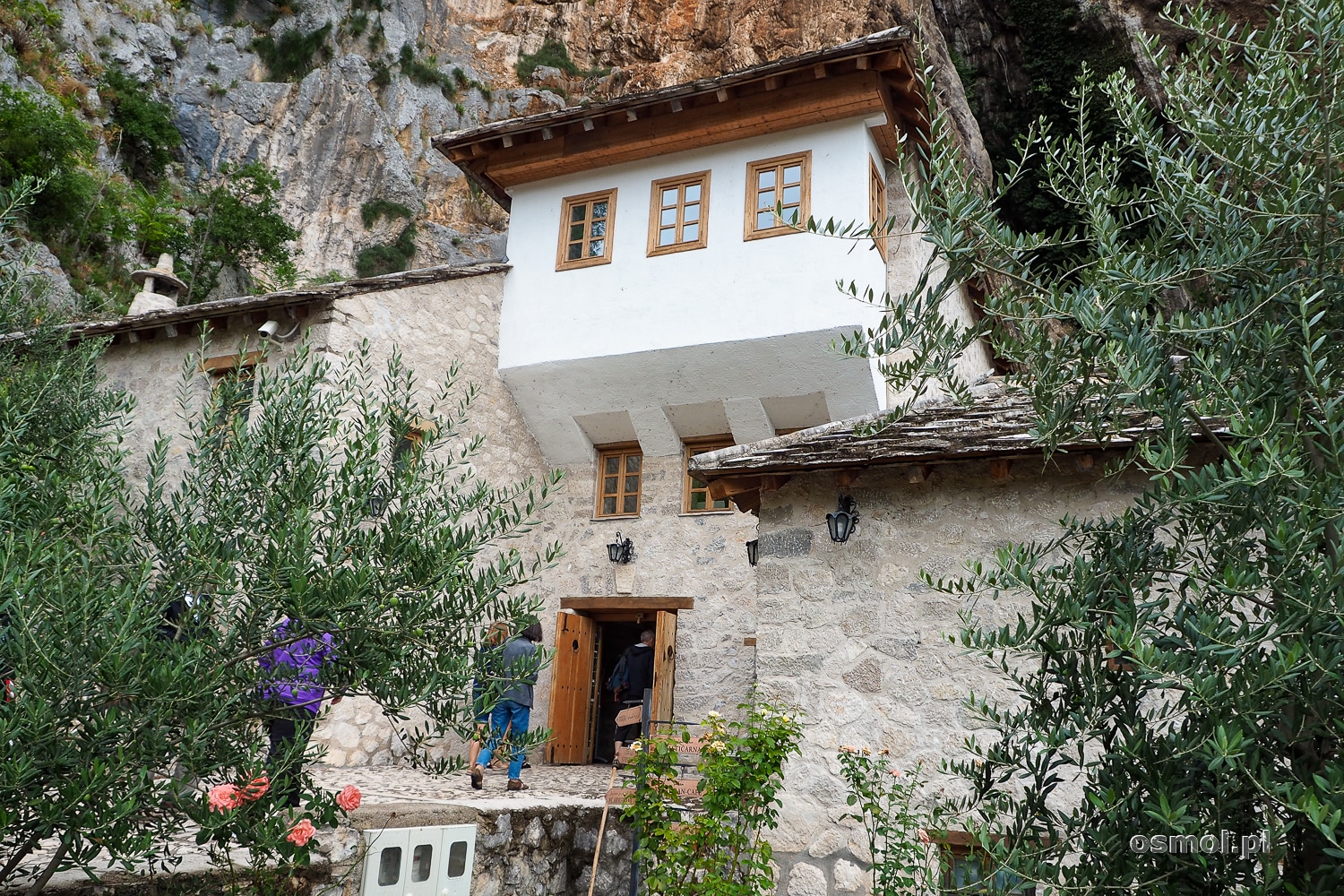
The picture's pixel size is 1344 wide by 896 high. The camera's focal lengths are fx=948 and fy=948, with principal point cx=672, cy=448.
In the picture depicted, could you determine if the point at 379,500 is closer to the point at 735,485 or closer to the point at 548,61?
the point at 735,485

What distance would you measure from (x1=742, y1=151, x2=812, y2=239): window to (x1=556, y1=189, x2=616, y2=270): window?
1688 mm

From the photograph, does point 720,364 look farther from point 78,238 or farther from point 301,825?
point 78,238

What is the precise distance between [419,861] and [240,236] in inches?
769

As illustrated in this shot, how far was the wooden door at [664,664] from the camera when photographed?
1009 cm

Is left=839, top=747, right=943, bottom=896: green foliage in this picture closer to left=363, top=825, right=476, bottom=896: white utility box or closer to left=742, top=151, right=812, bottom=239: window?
left=363, top=825, right=476, bottom=896: white utility box

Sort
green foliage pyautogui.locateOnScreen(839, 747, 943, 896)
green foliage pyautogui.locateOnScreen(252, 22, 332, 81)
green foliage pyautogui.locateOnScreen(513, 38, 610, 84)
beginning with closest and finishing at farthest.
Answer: green foliage pyautogui.locateOnScreen(839, 747, 943, 896) < green foliage pyautogui.locateOnScreen(513, 38, 610, 84) < green foliage pyautogui.locateOnScreen(252, 22, 332, 81)

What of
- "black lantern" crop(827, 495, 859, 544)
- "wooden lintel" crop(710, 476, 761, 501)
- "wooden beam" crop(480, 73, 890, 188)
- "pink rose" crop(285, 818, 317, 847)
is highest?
"wooden beam" crop(480, 73, 890, 188)

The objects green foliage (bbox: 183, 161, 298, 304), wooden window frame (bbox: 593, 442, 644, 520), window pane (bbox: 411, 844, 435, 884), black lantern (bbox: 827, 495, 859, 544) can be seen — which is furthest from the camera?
green foliage (bbox: 183, 161, 298, 304)

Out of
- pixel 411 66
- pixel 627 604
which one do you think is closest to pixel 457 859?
pixel 627 604

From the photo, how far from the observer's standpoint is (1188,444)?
2.80 metres

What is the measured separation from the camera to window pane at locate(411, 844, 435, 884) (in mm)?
5496

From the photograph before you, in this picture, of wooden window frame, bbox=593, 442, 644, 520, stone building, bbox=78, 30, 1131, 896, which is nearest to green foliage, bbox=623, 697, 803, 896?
stone building, bbox=78, 30, 1131, 896

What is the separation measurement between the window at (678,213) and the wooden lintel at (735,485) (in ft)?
14.5

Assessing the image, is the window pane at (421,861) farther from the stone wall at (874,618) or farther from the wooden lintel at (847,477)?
the wooden lintel at (847,477)
